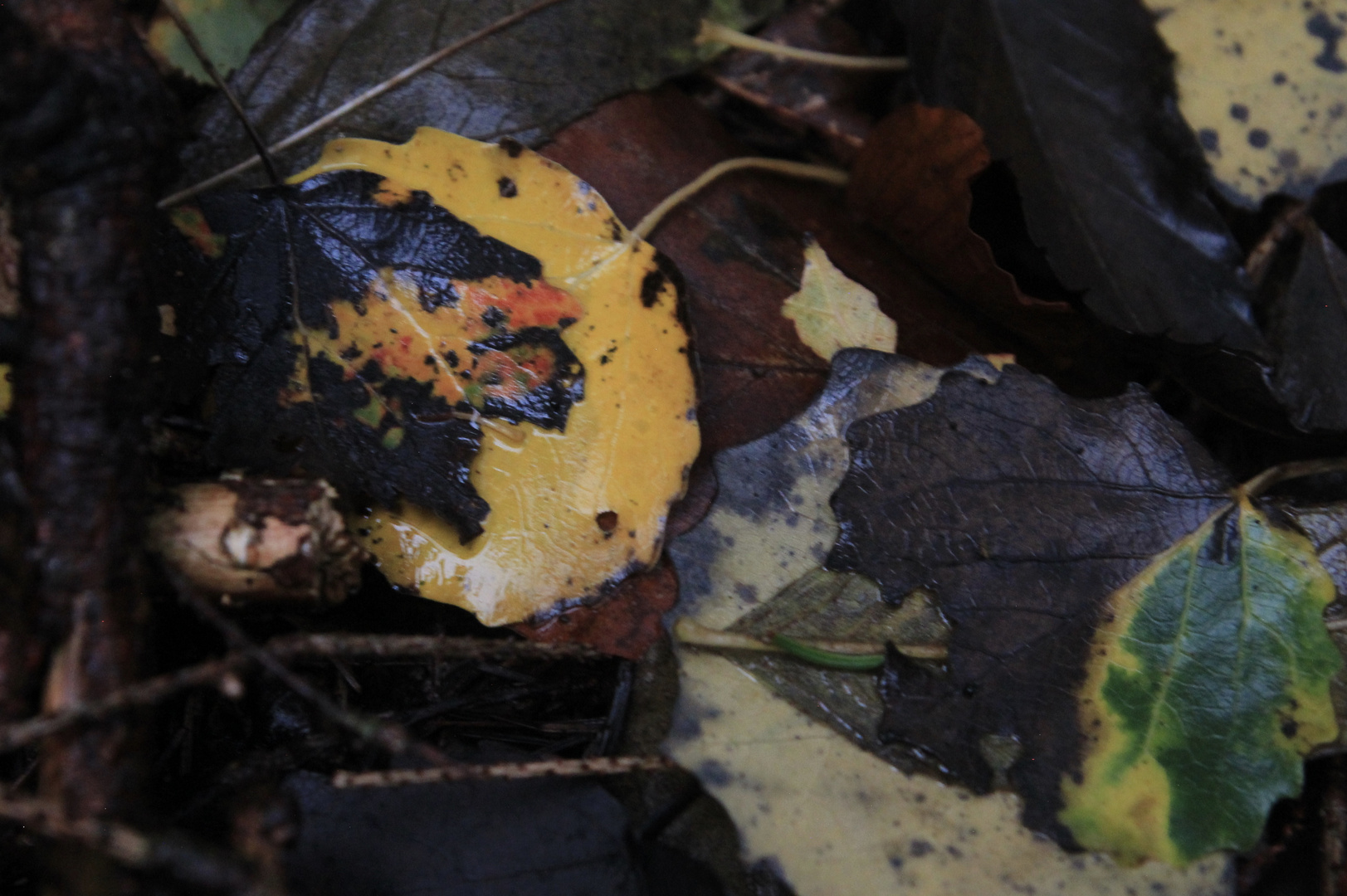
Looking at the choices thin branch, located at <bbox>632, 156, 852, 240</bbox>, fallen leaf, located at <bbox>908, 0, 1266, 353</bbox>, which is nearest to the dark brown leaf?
fallen leaf, located at <bbox>908, 0, 1266, 353</bbox>

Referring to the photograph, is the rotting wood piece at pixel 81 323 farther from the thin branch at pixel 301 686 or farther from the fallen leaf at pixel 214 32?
the fallen leaf at pixel 214 32

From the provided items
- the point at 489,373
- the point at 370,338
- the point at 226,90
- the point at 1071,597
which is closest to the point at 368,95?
the point at 226,90

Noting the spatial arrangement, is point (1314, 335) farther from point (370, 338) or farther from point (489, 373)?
point (370, 338)

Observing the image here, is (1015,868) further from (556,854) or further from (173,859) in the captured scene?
(173,859)

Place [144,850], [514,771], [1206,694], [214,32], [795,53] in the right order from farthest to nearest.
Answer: [795,53] < [214,32] < [1206,694] < [514,771] < [144,850]

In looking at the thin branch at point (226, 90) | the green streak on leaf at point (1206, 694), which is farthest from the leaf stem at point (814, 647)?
the thin branch at point (226, 90)

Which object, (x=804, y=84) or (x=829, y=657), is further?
(x=804, y=84)
